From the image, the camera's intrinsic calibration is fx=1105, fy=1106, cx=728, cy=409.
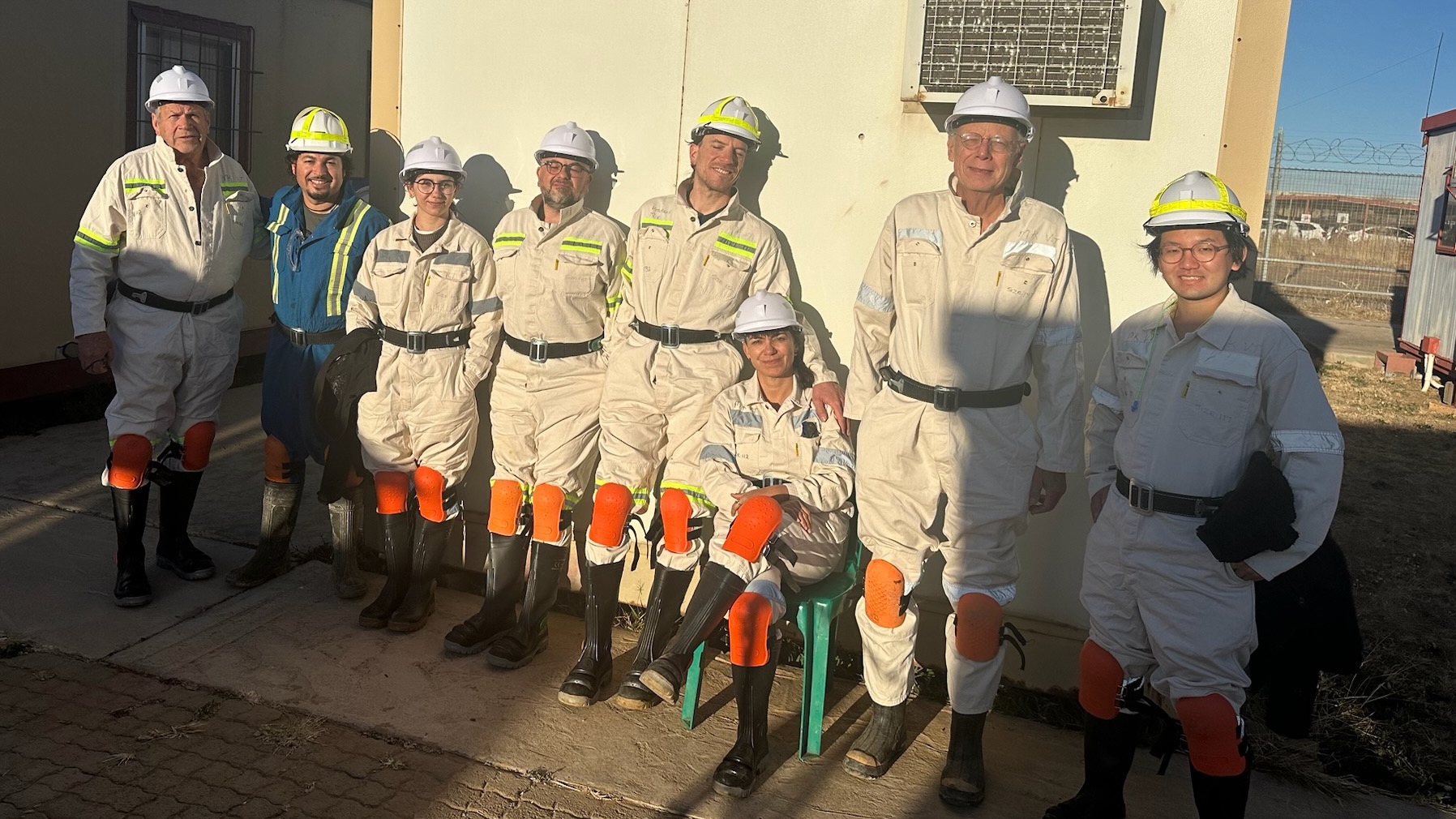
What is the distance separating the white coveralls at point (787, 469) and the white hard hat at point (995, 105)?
1.05 meters

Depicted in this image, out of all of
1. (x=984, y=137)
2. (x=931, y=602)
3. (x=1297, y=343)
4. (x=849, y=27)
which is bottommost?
(x=931, y=602)

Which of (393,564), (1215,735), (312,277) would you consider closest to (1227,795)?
(1215,735)

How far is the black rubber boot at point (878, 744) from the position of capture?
11.6 feet

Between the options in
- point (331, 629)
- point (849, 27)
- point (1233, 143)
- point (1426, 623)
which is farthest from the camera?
point (1426, 623)

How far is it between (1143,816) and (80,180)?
294 inches

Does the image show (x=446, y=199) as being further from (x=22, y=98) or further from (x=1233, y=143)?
(x=22, y=98)

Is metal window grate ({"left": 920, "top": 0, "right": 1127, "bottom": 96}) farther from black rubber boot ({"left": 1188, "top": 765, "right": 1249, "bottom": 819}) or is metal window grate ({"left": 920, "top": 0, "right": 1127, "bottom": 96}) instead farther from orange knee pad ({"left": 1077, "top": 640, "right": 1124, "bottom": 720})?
black rubber boot ({"left": 1188, "top": 765, "right": 1249, "bottom": 819})

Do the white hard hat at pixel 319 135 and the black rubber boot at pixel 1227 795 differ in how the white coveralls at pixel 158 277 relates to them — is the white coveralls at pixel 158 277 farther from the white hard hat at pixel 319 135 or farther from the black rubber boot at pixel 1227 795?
the black rubber boot at pixel 1227 795

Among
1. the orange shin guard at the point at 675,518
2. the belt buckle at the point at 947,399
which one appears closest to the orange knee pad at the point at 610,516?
the orange shin guard at the point at 675,518

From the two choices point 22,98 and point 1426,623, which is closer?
point 1426,623

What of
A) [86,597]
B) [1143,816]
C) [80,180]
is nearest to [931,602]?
[1143,816]

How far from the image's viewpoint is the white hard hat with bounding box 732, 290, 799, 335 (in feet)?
12.1

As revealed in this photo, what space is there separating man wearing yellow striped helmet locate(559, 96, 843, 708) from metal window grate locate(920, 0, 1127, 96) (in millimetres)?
711

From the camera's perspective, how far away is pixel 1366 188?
18312 mm
